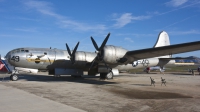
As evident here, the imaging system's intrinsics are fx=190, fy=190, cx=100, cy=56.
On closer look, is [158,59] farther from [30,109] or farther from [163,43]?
[30,109]

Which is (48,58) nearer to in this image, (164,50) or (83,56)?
(83,56)

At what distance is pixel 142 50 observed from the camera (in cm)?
1462

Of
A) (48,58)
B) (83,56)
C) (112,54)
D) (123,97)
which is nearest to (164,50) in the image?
(112,54)

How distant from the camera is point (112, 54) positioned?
15.1m

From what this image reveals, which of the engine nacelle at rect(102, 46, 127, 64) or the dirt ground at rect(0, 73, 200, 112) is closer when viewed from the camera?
the dirt ground at rect(0, 73, 200, 112)

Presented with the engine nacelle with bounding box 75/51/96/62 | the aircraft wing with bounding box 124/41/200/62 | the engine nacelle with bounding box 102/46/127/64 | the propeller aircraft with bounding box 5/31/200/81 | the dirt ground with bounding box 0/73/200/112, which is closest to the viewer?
the dirt ground with bounding box 0/73/200/112

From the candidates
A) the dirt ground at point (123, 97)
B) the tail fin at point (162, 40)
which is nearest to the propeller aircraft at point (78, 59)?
the dirt ground at point (123, 97)

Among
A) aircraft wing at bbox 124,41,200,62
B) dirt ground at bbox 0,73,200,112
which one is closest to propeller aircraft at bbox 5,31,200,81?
aircraft wing at bbox 124,41,200,62

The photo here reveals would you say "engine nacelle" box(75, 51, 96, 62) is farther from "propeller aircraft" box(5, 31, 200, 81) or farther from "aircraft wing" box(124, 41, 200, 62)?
"aircraft wing" box(124, 41, 200, 62)

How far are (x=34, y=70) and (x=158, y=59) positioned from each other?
14.9 metres

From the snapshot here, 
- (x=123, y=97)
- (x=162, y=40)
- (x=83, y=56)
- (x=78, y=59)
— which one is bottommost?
(x=123, y=97)

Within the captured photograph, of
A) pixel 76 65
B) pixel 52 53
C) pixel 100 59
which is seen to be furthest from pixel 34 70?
pixel 100 59

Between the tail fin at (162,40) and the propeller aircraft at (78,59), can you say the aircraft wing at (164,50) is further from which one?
the tail fin at (162,40)

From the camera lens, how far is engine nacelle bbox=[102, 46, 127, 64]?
1491cm
